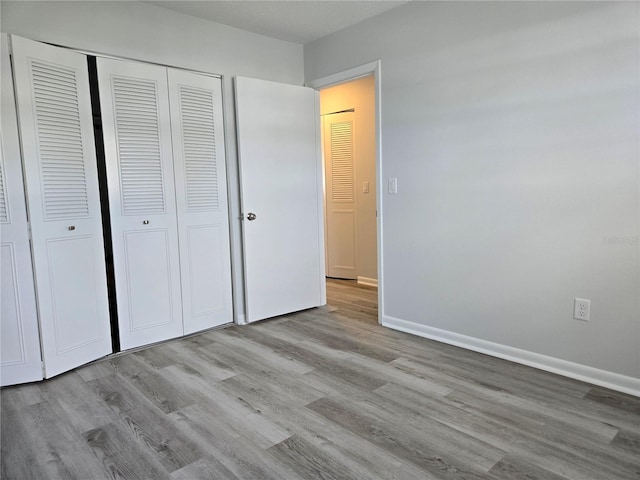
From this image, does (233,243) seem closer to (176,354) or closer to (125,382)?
(176,354)

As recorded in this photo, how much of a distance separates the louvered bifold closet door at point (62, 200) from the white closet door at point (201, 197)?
1.92 feet

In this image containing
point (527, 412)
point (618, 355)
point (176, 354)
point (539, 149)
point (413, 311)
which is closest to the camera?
point (527, 412)

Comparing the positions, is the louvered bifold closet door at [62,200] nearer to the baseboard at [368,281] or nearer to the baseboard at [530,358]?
the baseboard at [530,358]

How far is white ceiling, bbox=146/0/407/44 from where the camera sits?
293 cm

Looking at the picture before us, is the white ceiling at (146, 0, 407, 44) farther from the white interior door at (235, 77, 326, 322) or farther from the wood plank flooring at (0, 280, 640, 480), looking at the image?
the wood plank flooring at (0, 280, 640, 480)

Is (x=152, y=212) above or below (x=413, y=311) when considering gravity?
above

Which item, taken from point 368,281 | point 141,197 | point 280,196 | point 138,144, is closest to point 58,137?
point 138,144

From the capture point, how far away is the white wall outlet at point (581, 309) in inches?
91.4

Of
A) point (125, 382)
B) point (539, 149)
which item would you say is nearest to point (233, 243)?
point (125, 382)

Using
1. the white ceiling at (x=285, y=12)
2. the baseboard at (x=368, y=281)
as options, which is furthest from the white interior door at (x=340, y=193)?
the white ceiling at (x=285, y=12)

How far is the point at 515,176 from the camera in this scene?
2.54 meters

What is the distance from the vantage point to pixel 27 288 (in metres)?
2.43

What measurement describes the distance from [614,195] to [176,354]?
2775mm

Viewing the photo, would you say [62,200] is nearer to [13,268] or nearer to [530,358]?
[13,268]
